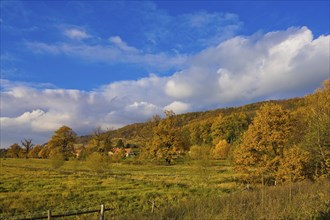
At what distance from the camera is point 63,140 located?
105m

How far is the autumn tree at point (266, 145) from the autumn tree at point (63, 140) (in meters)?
80.7

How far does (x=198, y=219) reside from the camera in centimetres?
938

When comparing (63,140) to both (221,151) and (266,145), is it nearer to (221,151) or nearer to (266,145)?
(221,151)

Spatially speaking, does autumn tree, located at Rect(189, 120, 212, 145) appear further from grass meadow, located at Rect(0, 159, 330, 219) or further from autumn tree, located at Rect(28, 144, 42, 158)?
grass meadow, located at Rect(0, 159, 330, 219)

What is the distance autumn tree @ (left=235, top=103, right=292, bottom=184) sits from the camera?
29.2 m

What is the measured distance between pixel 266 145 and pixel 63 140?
84.4m

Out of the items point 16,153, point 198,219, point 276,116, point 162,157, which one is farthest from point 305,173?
point 16,153

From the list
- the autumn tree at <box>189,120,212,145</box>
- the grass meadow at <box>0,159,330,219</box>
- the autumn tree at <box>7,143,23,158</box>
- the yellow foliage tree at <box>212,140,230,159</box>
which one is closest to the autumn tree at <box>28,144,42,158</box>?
the autumn tree at <box>7,143,23,158</box>

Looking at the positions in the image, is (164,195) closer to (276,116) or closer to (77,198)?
(77,198)

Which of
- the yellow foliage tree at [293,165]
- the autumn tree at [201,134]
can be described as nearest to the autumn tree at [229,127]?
the autumn tree at [201,134]

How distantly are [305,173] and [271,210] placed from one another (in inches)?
776

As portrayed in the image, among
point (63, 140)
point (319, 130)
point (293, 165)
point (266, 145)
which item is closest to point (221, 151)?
point (63, 140)

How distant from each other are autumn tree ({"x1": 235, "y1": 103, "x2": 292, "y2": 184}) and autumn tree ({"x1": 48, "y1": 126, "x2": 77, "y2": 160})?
3177 inches

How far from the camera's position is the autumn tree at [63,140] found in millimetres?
103500
